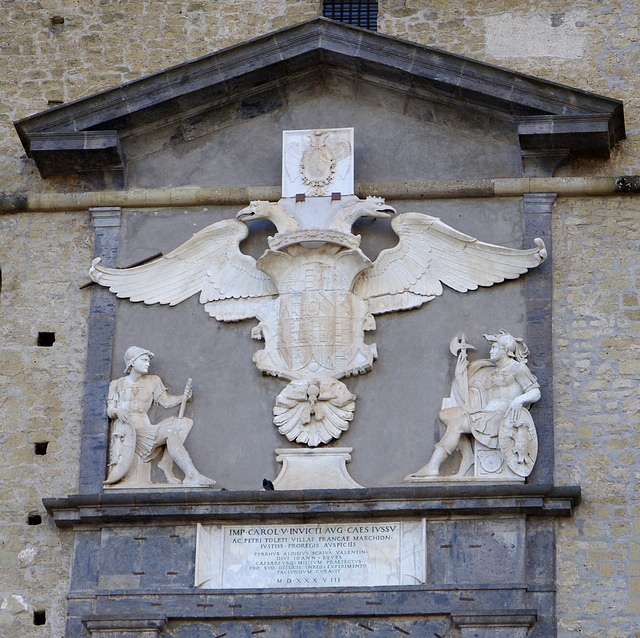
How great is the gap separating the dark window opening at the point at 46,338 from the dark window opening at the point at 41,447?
0.86 meters

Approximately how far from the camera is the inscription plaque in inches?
562

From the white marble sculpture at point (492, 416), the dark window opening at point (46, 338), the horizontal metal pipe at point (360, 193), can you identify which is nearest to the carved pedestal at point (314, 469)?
the white marble sculpture at point (492, 416)

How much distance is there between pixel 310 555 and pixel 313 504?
14.9 inches

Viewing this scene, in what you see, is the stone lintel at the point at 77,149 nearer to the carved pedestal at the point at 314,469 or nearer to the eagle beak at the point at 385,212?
the eagle beak at the point at 385,212

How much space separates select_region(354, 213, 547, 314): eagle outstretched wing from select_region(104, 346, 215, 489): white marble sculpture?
1.73m

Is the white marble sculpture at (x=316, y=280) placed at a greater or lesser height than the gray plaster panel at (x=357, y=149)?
lesser

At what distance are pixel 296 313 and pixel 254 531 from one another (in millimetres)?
1795

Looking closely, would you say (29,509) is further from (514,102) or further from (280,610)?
(514,102)

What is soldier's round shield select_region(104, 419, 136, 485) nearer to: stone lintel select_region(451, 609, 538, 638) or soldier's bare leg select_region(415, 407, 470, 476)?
soldier's bare leg select_region(415, 407, 470, 476)

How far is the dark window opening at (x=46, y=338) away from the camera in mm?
15523

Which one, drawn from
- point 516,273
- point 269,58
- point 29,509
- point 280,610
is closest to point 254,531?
point 280,610

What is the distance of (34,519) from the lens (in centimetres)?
1484

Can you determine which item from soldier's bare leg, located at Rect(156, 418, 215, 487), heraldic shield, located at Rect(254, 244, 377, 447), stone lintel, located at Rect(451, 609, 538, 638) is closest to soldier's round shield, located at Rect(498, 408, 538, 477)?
stone lintel, located at Rect(451, 609, 538, 638)

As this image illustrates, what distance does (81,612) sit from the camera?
47.2 feet
